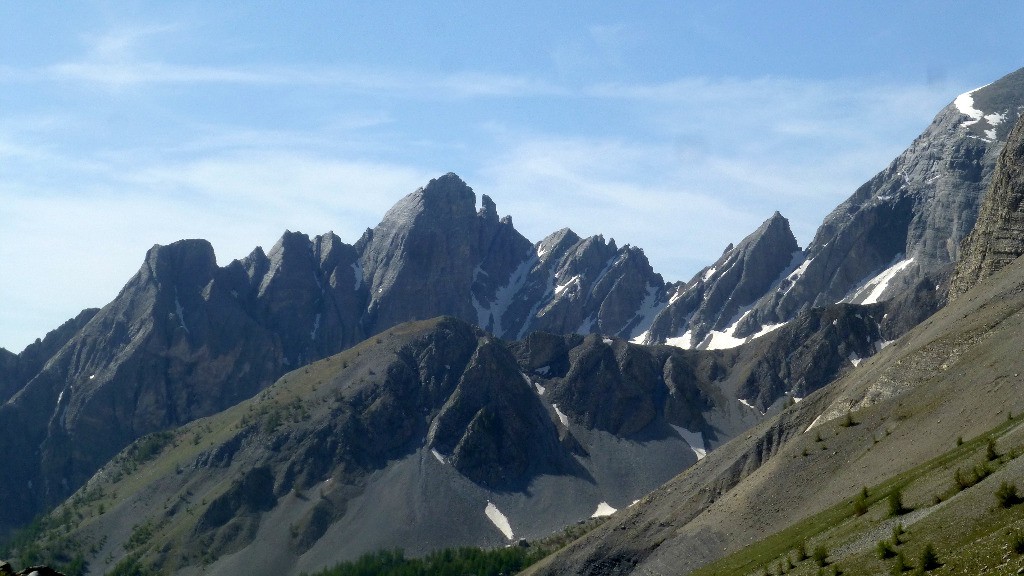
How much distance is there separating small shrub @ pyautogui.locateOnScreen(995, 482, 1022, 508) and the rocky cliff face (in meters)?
112

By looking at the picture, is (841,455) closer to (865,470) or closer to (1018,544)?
(865,470)

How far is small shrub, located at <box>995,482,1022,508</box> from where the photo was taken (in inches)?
1581

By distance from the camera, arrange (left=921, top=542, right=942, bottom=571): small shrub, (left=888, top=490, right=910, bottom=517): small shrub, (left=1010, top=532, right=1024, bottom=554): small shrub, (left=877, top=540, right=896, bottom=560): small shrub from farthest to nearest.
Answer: (left=888, top=490, right=910, bottom=517): small shrub
(left=877, top=540, right=896, bottom=560): small shrub
(left=921, top=542, right=942, bottom=571): small shrub
(left=1010, top=532, right=1024, bottom=554): small shrub

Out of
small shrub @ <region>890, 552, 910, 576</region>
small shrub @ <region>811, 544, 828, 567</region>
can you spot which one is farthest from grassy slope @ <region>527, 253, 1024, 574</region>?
small shrub @ <region>890, 552, 910, 576</region>

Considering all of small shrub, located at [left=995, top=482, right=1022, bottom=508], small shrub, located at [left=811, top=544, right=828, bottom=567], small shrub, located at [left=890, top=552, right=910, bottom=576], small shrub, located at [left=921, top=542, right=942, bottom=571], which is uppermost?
small shrub, located at [left=995, top=482, right=1022, bottom=508]

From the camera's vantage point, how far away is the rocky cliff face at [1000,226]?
144750 mm

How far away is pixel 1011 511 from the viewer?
39438 mm

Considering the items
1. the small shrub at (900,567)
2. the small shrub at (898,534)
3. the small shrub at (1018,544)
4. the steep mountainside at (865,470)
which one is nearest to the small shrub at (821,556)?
the steep mountainside at (865,470)

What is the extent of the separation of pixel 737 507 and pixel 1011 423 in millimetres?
34667

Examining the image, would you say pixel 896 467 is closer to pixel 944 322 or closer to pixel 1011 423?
pixel 1011 423

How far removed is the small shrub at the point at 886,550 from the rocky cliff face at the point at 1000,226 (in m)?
111

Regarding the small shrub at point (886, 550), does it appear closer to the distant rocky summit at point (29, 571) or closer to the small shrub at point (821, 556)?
the small shrub at point (821, 556)

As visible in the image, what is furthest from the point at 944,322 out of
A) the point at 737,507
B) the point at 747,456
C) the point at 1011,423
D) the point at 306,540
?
the point at 306,540

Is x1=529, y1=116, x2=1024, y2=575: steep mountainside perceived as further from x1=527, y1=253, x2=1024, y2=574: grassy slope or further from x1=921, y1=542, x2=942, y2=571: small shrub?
x1=921, y1=542, x2=942, y2=571: small shrub
